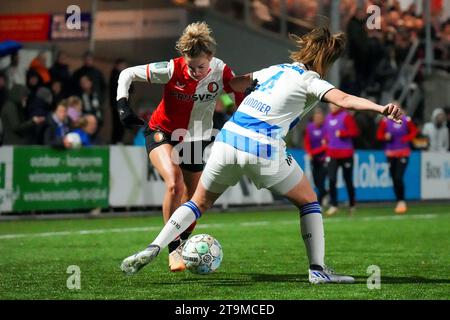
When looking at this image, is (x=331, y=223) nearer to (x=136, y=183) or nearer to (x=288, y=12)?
(x=136, y=183)

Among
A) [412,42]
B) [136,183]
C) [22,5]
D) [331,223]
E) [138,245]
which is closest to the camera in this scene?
[138,245]

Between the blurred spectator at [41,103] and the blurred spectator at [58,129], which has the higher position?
the blurred spectator at [41,103]

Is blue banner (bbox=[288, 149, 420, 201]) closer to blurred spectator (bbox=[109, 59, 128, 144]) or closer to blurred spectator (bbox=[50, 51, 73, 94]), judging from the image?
blurred spectator (bbox=[109, 59, 128, 144])

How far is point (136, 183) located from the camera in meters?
20.0

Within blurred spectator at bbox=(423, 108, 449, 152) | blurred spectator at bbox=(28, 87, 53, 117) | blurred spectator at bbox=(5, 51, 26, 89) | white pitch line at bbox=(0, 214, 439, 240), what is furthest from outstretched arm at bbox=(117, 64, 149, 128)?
blurred spectator at bbox=(423, 108, 449, 152)

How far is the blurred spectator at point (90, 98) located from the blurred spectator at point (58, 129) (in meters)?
1.71

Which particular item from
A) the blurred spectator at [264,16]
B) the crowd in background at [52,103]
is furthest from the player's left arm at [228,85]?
the blurred spectator at [264,16]

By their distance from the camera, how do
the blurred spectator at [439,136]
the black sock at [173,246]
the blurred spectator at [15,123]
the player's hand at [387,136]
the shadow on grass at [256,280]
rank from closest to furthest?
the shadow on grass at [256,280] → the black sock at [173,246] → the blurred spectator at [15,123] → the player's hand at [387,136] → the blurred spectator at [439,136]

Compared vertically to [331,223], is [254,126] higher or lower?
higher

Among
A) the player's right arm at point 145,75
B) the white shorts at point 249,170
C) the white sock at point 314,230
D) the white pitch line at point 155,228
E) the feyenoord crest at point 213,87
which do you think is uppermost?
the player's right arm at point 145,75

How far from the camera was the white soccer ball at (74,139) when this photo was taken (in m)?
18.9

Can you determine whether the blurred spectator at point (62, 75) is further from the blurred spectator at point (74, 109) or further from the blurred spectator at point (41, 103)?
the blurred spectator at point (74, 109)

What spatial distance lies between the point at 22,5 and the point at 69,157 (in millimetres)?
6368
